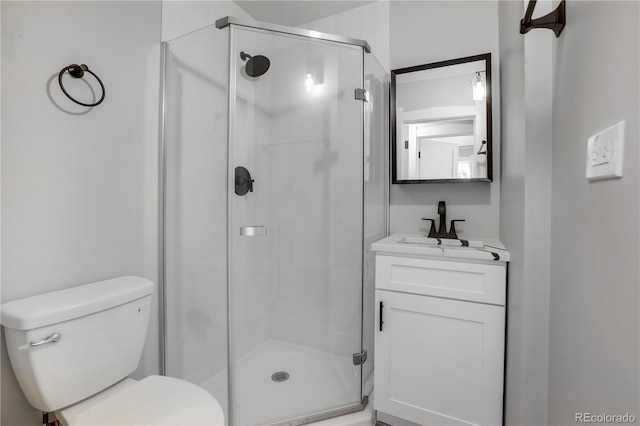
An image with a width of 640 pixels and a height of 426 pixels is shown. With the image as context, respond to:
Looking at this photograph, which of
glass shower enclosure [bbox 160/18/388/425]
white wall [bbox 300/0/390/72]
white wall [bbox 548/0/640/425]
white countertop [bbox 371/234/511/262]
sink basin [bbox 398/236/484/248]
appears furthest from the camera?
white wall [bbox 300/0/390/72]

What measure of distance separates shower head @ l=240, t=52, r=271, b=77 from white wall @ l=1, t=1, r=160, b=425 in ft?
1.54

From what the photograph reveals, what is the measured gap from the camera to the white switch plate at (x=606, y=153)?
1.93ft

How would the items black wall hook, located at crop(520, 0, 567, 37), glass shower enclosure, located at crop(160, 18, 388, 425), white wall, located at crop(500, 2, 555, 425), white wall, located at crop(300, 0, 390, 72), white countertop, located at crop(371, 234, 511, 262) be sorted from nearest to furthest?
black wall hook, located at crop(520, 0, 567, 37), white wall, located at crop(500, 2, 555, 425), white countertop, located at crop(371, 234, 511, 262), glass shower enclosure, located at crop(160, 18, 388, 425), white wall, located at crop(300, 0, 390, 72)

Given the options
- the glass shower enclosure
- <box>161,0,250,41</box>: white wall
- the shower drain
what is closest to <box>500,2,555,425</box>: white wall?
the glass shower enclosure

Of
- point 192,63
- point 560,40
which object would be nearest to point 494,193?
point 560,40

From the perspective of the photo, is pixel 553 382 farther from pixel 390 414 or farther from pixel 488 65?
pixel 488 65

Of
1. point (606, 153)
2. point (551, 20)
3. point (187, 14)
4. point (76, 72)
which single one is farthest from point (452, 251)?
point (187, 14)

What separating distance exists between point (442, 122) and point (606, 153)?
120 cm

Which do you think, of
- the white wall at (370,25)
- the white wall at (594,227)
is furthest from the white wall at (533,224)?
the white wall at (370,25)

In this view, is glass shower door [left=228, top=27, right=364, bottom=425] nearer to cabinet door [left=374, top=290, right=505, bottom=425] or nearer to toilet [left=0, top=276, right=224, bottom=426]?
cabinet door [left=374, top=290, right=505, bottom=425]

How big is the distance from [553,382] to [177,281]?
5.28ft

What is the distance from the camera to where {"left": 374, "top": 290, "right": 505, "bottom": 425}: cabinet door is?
1.26 metres

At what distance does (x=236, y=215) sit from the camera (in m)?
1.43

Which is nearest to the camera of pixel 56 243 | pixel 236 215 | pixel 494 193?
pixel 56 243
